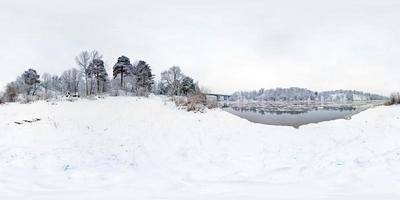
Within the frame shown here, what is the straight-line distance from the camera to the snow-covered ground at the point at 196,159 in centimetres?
868

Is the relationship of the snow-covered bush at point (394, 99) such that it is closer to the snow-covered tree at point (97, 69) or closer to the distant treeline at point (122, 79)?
the distant treeline at point (122, 79)

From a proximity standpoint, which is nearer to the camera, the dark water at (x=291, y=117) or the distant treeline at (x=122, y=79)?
the dark water at (x=291, y=117)

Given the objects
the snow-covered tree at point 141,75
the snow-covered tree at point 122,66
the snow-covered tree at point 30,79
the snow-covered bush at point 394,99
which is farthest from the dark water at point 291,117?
the snow-covered tree at point 30,79

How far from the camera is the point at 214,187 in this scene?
360 inches

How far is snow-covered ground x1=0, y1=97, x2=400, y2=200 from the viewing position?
8.68 meters

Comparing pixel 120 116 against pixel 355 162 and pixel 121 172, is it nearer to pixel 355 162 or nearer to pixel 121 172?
pixel 121 172

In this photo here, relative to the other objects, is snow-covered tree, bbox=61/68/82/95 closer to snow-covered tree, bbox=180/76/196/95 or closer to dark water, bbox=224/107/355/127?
snow-covered tree, bbox=180/76/196/95

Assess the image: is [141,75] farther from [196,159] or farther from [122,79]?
[196,159]

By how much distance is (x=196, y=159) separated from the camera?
12.2m

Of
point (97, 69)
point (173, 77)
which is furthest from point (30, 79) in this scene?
point (173, 77)

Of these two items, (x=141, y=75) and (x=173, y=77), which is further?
(x=141, y=75)

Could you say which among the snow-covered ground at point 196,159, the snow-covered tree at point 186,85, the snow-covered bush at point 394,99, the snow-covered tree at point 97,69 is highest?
the snow-covered tree at point 97,69

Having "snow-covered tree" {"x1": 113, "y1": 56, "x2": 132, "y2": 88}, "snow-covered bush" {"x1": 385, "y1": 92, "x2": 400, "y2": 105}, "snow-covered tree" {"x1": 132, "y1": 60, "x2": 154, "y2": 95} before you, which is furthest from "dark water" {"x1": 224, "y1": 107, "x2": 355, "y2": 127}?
"snow-covered tree" {"x1": 132, "y1": 60, "x2": 154, "y2": 95}

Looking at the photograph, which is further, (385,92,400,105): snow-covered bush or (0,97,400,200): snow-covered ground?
(385,92,400,105): snow-covered bush
